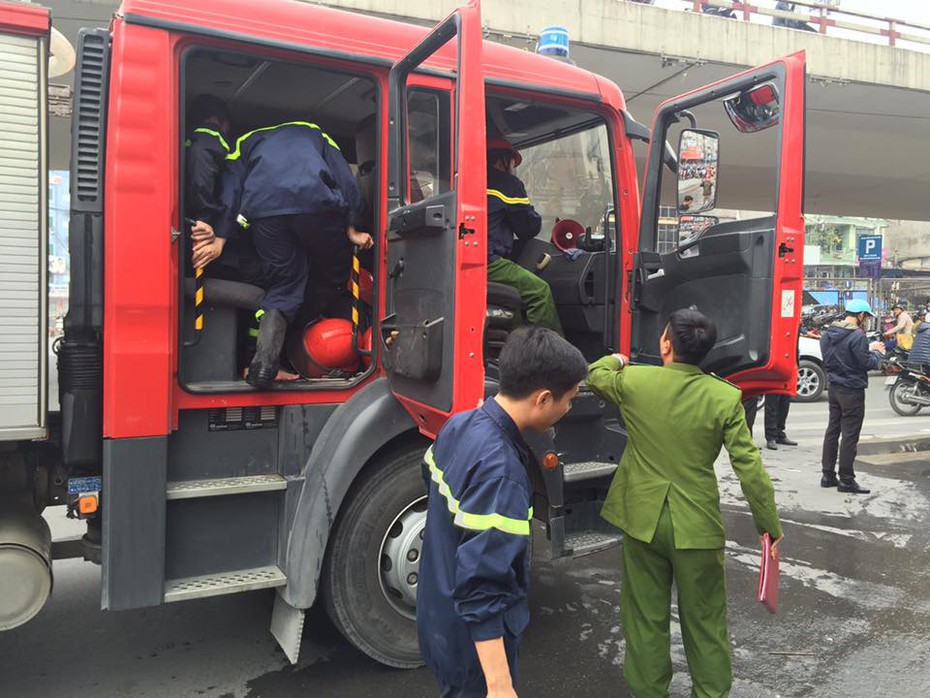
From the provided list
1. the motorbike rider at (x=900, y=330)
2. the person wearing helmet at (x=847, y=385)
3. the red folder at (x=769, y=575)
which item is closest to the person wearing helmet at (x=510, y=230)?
the red folder at (x=769, y=575)

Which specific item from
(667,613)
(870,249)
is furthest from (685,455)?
(870,249)

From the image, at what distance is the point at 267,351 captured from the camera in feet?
9.99

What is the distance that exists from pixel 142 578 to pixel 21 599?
0.46 m

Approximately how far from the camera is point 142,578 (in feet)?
9.16

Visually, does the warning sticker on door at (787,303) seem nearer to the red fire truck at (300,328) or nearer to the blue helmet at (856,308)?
the red fire truck at (300,328)

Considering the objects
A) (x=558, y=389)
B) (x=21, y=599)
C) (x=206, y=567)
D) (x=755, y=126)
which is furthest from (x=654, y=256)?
(x=21, y=599)

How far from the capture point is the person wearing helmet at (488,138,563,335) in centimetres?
378

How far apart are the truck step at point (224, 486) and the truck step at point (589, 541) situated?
53.6 inches

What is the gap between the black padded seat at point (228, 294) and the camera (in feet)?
9.96

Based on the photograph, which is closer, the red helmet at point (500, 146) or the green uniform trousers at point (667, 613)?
the green uniform trousers at point (667, 613)

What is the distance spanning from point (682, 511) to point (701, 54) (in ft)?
31.2

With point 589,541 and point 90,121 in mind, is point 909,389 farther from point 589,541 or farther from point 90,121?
point 90,121

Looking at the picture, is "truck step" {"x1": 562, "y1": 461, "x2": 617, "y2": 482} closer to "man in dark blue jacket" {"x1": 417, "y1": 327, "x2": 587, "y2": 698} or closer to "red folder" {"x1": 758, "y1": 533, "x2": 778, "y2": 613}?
"red folder" {"x1": 758, "y1": 533, "x2": 778, "y2": 613}

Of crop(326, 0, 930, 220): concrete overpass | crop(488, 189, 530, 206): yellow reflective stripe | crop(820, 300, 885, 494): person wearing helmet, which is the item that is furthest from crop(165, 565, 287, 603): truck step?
crop(326, 0, 930, 220): concrete overpass
